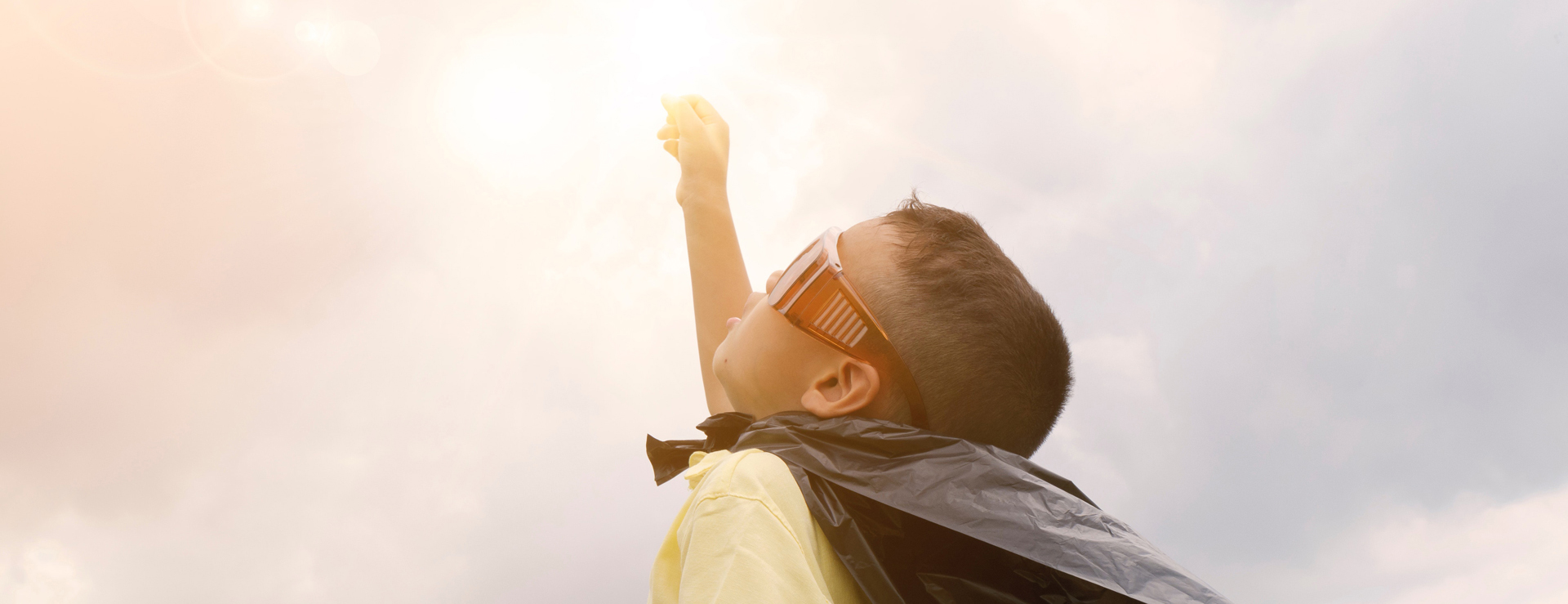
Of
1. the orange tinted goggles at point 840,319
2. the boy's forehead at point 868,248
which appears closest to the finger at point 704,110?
the boy's forehead at point 868,248

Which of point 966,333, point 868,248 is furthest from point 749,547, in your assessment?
point 868,248

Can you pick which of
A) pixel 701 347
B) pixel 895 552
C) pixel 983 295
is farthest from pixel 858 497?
pixel 701 347

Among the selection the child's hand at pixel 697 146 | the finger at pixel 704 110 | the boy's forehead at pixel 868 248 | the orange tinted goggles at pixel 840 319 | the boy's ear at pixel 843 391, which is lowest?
the boy's ear at pixel 843 391

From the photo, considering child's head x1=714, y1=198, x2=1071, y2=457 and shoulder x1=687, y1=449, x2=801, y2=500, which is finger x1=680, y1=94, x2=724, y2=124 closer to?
child's head x1=714, y1=198, x2=1071, y2=457

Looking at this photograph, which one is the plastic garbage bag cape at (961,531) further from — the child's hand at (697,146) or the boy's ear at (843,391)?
the child's hand at (697,146)

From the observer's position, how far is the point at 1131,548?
140cm

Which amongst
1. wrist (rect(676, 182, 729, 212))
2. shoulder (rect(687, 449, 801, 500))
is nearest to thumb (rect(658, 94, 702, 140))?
wrist (rect(676, 182, 729, 212))

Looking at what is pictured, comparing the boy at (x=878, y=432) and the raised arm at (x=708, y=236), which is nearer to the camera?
the boy at (x=878, y=432)

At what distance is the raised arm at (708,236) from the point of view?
2.76 m

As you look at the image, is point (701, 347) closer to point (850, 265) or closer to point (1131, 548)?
point (850, 265)

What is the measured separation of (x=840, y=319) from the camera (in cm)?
194

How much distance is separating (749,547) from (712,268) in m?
1.74

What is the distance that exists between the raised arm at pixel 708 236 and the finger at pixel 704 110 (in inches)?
2.3

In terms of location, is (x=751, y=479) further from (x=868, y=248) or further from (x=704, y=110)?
(x=704, y=110)
